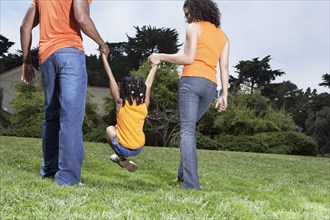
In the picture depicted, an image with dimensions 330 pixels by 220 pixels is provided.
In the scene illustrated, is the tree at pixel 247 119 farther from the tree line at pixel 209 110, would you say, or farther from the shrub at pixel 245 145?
the shrub at pixel 245 145

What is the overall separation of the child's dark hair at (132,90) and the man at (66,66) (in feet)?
1.08

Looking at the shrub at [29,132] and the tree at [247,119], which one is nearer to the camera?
the shrub at [29,132]

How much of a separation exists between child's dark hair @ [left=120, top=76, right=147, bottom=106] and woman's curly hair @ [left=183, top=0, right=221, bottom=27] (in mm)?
1143

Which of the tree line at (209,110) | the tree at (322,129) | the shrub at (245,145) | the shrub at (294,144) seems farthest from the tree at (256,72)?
the shrub at (245,145)

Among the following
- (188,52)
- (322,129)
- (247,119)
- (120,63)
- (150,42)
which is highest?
(150,42)

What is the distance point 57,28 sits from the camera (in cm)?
388

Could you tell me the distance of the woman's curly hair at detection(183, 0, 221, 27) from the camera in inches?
177

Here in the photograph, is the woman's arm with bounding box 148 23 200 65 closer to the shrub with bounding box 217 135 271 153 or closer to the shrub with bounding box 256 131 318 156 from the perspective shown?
the shrub with bounding box 217 135 271 153

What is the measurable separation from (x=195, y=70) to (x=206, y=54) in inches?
8.5

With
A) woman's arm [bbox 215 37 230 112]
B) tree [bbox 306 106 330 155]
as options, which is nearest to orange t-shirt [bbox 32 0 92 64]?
woman's arm [bbox 215 37 230 112]

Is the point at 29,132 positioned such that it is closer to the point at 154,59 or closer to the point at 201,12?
the point at 201,12

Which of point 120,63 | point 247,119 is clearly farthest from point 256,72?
point 247,119

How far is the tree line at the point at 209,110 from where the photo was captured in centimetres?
2986

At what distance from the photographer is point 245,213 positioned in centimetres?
298
